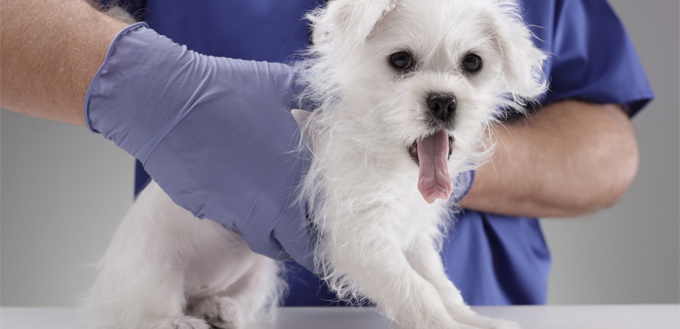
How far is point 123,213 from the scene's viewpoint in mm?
3055

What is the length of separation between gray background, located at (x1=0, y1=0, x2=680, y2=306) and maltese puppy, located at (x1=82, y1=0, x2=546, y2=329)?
1.82 metres

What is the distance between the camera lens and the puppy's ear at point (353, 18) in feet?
3.43

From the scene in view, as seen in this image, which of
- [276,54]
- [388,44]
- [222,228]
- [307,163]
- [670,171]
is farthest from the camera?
[670,171]

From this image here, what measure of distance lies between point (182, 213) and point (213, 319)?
0.23 metres

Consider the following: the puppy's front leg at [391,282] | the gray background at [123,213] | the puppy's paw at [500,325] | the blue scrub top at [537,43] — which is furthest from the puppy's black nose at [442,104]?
the gray background at [123,213]

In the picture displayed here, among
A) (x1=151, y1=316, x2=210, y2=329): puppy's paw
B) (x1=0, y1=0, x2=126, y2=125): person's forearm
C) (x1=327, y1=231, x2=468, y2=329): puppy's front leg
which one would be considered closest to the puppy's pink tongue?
(x1=327, y1=231, x2=468, y2=329): puppy's front leg

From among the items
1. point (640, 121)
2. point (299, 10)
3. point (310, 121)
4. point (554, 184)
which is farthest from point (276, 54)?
point (640, 121)

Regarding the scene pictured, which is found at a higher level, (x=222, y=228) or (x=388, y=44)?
(x=388, y=44)

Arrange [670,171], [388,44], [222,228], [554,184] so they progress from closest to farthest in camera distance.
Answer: [388,44], [222,228], [554,184], [670,171]

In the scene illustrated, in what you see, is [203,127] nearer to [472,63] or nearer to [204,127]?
[204,127]

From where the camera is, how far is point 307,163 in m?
1.19

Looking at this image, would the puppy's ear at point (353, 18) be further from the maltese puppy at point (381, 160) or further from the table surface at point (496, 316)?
the table surface at point (496, 316)

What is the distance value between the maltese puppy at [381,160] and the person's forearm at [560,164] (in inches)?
18.7

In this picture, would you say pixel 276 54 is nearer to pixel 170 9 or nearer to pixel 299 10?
pixel 299 10
